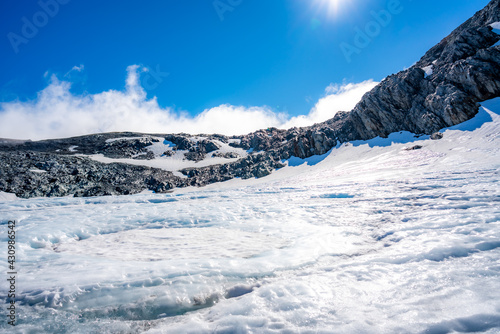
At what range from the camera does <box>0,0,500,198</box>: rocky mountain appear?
130 feet

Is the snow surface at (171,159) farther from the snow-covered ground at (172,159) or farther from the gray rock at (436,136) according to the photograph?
the gray rock at (436,136)

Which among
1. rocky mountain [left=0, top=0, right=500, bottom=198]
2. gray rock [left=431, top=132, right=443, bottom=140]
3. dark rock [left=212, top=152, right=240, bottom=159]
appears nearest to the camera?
gray rock [left=431, top=132, right=443, bottom=140]

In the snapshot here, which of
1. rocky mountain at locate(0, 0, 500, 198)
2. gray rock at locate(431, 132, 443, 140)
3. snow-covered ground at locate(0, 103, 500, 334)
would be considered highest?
rocky mountain at locate(0, 0, 500, 198)

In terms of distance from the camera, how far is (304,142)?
6538cm

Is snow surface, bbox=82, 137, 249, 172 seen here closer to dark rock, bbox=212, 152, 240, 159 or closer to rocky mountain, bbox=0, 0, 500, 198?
rocky mountain, bbox=0, 0, 500, 198

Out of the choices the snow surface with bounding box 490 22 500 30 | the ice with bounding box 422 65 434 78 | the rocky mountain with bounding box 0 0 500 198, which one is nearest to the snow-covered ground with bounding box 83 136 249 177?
the rocky mountain with bounding box 0 0 500 198

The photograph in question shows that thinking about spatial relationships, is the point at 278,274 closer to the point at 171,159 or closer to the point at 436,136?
the point at 436,136

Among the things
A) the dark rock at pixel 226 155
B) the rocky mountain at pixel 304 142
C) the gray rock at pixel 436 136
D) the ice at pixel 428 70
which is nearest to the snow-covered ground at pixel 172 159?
the rocky mountain at pixel 304 142

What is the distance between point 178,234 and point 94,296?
5.60 metres

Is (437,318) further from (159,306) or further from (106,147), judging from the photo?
(106,147)

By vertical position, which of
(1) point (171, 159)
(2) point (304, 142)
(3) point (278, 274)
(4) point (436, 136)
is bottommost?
(3) point (278, 274)

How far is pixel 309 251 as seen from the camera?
Result: 7.20 m

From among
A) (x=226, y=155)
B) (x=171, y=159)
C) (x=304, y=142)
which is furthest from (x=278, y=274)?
(x=226, y=155)

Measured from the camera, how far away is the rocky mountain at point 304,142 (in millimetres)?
39688
